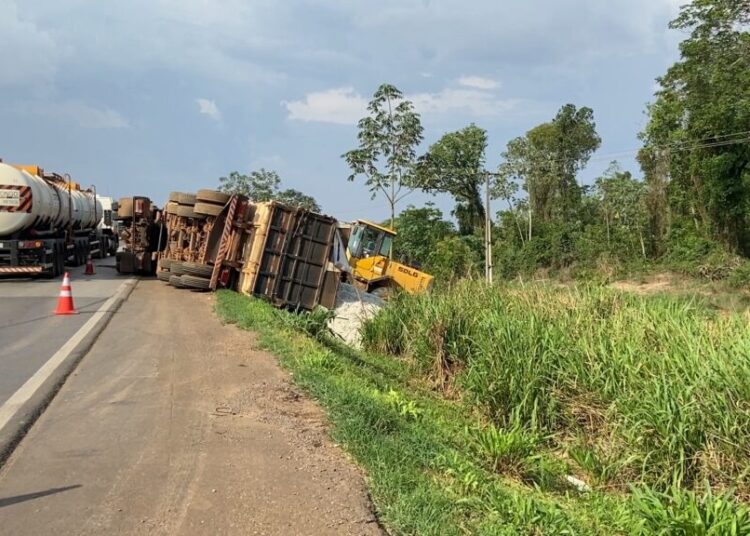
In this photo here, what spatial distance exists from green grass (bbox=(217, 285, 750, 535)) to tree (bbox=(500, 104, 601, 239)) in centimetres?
3953

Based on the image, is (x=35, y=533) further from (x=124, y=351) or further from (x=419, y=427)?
(x=124, y=351)

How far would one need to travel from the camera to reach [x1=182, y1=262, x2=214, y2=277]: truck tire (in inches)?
636

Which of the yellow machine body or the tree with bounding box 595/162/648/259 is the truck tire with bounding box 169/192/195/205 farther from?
the tree with bounding box 595/162/648/259

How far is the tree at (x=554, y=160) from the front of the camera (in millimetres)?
48375

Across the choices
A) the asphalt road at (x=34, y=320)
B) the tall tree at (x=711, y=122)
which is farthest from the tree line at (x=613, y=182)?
the asphalt road at (x=34, y=320)

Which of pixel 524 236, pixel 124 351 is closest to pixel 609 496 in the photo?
pixel 124 351

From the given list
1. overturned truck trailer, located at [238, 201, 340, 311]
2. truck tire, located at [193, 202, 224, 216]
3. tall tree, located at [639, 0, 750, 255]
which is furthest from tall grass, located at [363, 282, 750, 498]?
tall tree, located at [639, 0, 750, 255]

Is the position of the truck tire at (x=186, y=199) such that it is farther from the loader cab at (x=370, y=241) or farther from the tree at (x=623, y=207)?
the tree at (x=623, y=207)

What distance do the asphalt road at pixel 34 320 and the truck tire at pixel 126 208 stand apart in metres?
2.15

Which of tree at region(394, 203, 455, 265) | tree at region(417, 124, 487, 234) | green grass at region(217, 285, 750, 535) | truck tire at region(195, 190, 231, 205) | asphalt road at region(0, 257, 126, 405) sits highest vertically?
tree at region(417, 124, 487, 234)

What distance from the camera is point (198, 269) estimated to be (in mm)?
16141

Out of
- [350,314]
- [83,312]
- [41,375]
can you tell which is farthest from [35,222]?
[41,375]

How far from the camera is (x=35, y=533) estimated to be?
375cm

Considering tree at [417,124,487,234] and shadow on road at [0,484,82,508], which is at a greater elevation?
tree at [417,124,487,234]
